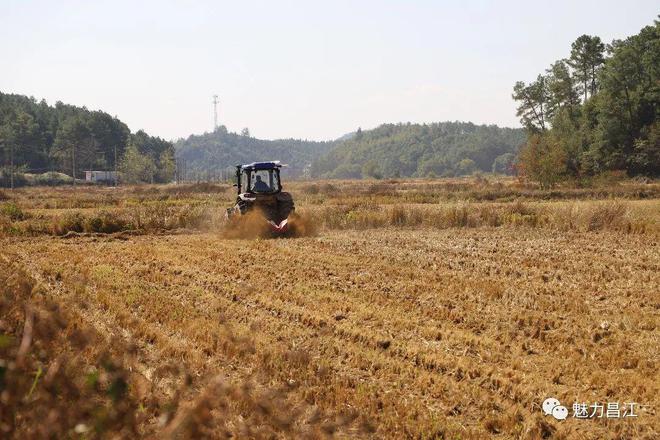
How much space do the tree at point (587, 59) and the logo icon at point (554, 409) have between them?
71548mm

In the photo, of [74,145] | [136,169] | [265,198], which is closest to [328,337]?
[265,198]

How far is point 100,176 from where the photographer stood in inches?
3900

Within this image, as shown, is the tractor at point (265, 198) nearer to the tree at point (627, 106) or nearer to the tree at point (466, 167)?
the tree at point (627, 106)

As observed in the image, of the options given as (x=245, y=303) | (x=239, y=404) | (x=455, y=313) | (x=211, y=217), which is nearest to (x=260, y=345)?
(x=239, y=404)

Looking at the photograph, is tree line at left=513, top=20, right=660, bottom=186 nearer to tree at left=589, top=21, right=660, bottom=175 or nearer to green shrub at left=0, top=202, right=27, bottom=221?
tree at left=589, top=21, right=660, bottom=175

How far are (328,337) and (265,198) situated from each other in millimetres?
11198

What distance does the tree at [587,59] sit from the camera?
6744cm

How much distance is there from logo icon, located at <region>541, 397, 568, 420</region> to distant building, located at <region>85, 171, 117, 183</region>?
95766mm

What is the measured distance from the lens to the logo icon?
17.1ft

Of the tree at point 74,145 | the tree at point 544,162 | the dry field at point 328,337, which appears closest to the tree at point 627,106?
the tree at point 544,162

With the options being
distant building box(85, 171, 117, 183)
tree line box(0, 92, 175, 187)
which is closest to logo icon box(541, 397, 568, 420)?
tree line box(0, 92, 175, 187)

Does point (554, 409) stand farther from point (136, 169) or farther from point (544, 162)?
point (136, 169)

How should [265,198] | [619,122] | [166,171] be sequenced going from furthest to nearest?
[166,171] → [619,122] → [265,198]

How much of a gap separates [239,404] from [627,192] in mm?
38697
